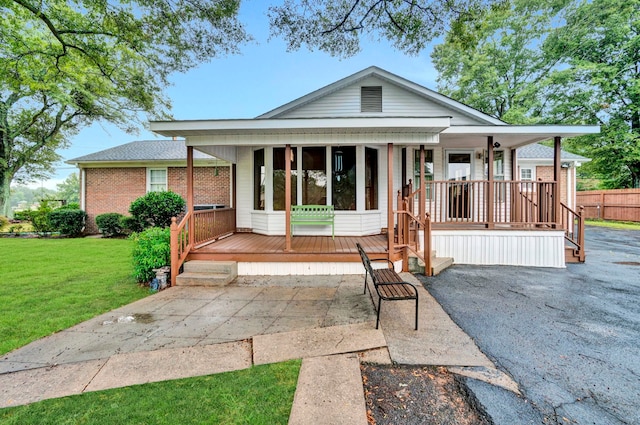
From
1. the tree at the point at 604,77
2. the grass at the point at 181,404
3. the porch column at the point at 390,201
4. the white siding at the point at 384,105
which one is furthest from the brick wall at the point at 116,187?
the tree at the point at 604,77

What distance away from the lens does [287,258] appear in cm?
611

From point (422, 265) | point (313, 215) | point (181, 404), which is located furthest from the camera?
point (313, 215)

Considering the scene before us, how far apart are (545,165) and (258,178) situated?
14714 millimetres

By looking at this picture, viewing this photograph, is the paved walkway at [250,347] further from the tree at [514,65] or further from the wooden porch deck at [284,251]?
the tree at [514,65]

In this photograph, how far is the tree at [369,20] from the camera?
22.1 feet

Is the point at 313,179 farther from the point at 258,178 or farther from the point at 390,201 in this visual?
the point at 390,201

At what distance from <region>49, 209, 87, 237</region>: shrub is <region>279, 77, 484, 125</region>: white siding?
430 inches

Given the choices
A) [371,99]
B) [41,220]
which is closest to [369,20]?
[371,99]

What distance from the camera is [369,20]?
730cm

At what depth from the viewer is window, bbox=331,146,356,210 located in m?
8.09

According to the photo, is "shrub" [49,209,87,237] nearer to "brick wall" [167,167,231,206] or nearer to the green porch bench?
"brick wall" [167,167,231,206]

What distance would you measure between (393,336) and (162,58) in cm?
1037

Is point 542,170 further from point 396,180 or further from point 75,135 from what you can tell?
point 75,135

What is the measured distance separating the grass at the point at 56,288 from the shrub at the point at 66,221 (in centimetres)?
305
